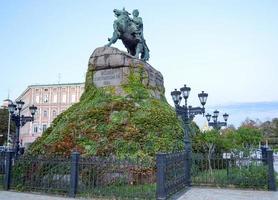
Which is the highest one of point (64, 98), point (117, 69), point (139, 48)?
point (64, 98)

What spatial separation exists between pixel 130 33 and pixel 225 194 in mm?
11793

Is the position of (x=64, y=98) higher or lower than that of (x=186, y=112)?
higher

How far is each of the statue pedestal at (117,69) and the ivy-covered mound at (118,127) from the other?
12.2 inches

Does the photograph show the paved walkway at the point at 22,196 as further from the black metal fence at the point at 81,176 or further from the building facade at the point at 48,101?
the building facade at the point at 48,101

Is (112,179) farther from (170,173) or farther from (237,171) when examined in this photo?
(237,171)

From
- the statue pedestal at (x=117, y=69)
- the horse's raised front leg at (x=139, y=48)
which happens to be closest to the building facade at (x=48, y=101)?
the horse's raised front leg at (x=139, y=48)

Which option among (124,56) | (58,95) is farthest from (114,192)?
(58,95)

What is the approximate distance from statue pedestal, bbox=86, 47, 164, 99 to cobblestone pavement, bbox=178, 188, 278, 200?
767 centimetres

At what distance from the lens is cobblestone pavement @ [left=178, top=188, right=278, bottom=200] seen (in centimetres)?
1086

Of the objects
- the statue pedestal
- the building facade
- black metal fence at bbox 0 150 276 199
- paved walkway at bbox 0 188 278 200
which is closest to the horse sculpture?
the statue pedestal

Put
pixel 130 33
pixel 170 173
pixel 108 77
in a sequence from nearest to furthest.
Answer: pixel 170 173, pixel 108 77, pixel 130 33

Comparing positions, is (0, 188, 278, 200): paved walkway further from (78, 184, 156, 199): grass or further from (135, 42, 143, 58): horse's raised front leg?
(135, 42, 143, 58): horse's raised front leg

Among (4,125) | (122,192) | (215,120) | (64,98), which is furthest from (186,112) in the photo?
(64,98)

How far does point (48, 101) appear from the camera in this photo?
72.0 meters
